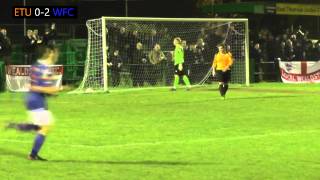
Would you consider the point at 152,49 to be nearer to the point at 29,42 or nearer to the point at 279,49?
the point at 29,42

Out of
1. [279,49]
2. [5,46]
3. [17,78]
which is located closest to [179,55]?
[17,78]

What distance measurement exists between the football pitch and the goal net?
5512 millimetres

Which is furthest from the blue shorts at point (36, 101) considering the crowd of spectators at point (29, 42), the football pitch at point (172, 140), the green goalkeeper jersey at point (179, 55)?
the crowd of spectators at point (29, 42)

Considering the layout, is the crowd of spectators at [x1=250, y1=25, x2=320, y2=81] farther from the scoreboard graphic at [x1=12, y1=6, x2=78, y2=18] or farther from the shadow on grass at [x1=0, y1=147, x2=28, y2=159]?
the shadow on grass at [x1=0, y1=147, x2=28, y2=159]

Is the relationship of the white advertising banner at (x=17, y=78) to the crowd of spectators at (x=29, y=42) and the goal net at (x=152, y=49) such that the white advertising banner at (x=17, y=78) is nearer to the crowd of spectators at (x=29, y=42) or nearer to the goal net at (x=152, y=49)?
the crowd of spectators at (x=29, y=42)

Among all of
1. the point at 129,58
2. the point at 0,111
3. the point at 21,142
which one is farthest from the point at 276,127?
the point at 129,58

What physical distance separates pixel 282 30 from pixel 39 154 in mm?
31506

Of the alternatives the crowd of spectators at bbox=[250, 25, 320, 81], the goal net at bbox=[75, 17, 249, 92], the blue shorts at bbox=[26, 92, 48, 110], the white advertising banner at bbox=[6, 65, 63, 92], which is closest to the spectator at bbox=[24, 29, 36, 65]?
the white advertising banner at bbox=[6, 65, 63, 92]

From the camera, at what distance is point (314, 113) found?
19.4 m

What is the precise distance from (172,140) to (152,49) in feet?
60.2

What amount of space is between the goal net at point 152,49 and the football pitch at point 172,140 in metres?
5.51

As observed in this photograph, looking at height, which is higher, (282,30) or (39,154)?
(282,30)

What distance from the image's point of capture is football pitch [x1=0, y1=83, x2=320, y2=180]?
10.4 m

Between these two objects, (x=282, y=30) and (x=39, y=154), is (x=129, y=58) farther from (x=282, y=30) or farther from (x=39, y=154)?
(x=39, y=154)
